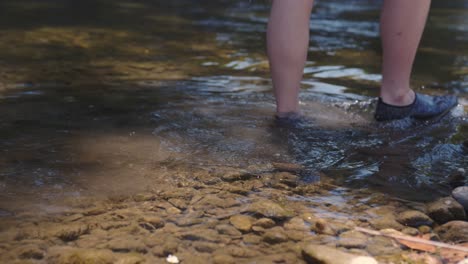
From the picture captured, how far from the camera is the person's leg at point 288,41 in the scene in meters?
2.27

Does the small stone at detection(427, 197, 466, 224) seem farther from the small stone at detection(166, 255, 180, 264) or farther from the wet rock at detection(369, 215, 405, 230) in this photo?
the small stone at detection(166, 255, 180, 264)

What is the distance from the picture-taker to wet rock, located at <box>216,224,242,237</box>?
1.46m

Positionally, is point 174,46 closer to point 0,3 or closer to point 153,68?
point 153,68

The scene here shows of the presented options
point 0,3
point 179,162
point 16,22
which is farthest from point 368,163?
point 0,3

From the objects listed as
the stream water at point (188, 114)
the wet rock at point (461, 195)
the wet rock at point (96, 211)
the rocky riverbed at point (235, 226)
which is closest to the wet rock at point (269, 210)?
the rocky riverbed at point (235, 226)

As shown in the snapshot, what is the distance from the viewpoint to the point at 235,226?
1494 millimetres

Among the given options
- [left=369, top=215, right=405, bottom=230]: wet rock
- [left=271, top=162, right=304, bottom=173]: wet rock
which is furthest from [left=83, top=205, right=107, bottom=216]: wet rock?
[left=369, top=215, right=405, bottom=230]: wet rock

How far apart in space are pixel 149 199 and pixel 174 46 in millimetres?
2407

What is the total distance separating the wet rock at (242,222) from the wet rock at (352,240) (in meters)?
0.23

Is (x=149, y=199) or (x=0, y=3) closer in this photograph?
(x=149, y=199)

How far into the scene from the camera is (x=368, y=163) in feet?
6.47

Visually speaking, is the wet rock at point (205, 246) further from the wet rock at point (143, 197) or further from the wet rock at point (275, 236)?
the wet rock at point (143, 197)

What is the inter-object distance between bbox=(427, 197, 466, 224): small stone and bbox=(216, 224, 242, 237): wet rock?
0.53 meters

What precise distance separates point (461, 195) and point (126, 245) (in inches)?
36.1
